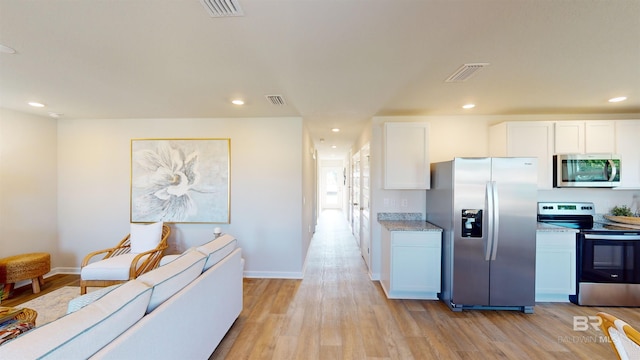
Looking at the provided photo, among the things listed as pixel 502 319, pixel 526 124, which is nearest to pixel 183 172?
pixel 502 319

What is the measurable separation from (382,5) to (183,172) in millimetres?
3507

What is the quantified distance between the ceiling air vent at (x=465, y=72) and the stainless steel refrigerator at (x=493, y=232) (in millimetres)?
856

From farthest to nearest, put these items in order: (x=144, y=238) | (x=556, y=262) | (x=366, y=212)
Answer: (x=366, y=212), (x=144, y=238), (x=556, y=262)

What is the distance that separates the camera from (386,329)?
93.0 inches

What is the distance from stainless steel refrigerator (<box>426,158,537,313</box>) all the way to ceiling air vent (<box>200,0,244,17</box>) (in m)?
2.48

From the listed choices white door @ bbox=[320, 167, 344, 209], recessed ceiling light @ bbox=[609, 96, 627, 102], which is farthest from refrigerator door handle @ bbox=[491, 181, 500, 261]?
white door @ bbox=[320, 167, 344, 209]

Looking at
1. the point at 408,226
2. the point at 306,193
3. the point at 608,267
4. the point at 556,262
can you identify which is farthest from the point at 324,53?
the point at 608,267

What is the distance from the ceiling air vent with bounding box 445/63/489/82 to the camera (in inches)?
77.8

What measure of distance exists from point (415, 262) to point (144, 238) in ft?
11.6

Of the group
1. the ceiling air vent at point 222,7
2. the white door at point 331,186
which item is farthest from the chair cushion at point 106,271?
the white door at point 331,186

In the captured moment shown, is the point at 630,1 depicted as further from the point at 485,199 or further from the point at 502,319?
the point at 502,319

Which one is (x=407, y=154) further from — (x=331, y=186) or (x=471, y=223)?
(x=331, y=186)

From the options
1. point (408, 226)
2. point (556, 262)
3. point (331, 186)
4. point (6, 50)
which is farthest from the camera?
point (331, 186)

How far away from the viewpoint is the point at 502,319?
254cm
